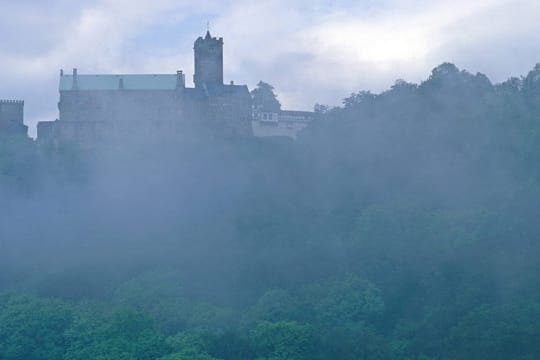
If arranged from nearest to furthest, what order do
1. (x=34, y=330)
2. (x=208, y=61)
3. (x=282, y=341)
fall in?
(x=282, y=341)
(x=34, y=330)
(x=208, y=61)

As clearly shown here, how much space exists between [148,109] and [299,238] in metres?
22.5

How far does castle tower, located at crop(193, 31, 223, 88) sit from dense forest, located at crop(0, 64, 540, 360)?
20.3ft

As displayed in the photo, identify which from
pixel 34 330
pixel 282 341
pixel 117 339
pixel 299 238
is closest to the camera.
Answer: pixel 282 341

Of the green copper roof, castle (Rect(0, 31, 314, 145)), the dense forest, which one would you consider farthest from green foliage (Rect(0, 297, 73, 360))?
the green copper roof

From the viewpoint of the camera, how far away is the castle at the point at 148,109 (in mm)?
87750

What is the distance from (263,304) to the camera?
58312mm

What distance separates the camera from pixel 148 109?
88375mm

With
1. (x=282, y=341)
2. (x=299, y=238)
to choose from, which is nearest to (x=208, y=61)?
(x=299, y=238)

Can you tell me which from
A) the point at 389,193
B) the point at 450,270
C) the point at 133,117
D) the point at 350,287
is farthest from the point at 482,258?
the point at 133,117

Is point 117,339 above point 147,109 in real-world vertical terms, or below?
below

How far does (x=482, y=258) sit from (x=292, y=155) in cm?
2699

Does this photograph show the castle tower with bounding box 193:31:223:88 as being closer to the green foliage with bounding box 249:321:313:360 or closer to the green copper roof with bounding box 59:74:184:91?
the green copper roof with bounding box 59:74:184:91

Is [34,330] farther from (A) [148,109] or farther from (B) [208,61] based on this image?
(B) [208,61]

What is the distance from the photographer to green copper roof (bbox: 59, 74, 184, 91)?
8919 cm
